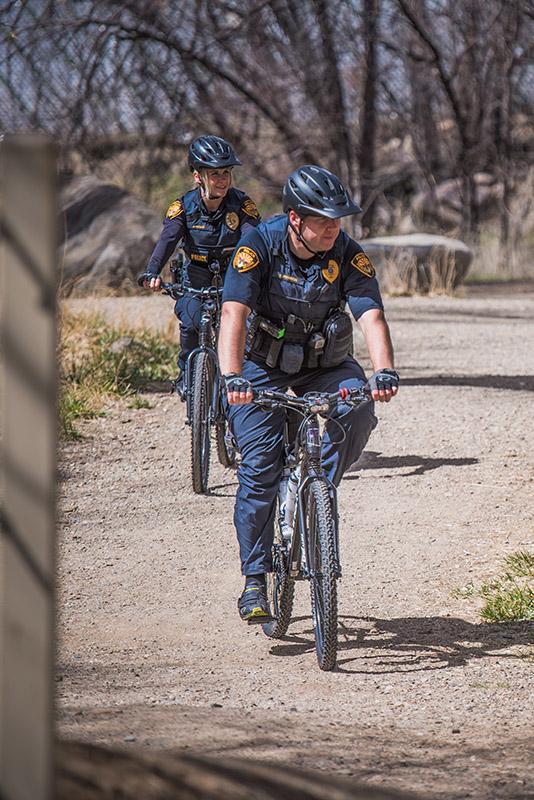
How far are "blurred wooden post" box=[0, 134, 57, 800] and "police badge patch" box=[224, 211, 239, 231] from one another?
5621mm

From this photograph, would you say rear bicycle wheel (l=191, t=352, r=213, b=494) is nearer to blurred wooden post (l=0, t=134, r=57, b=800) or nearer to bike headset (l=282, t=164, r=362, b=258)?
bike headset (l=282, t=164, r=362, b=258)

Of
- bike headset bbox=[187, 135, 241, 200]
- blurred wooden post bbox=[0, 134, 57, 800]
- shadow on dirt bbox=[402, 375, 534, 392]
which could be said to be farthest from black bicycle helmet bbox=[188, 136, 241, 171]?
blurred wooden post bbox=[0, 134, 57, 800]

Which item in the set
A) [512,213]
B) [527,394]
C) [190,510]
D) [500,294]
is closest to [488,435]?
[527,394]

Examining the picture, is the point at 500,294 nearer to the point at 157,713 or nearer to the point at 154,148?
the point at 154,148

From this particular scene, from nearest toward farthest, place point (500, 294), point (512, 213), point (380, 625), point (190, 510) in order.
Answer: point (380, 625) < point (190, 510) < point (500, 294) < point (512, 213)

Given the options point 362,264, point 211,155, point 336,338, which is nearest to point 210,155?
point 211,155

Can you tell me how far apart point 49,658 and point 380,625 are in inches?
145

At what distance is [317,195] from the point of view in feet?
15.1

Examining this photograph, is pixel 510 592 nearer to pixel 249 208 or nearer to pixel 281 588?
pixel 281 588

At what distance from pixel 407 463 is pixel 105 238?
7785mm

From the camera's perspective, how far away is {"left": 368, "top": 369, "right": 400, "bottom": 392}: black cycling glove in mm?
4418

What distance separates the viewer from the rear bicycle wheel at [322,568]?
4.57m

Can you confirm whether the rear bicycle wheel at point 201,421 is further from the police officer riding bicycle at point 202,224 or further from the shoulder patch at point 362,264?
the shoulder patch at point 362,264

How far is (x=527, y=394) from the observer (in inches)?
386
